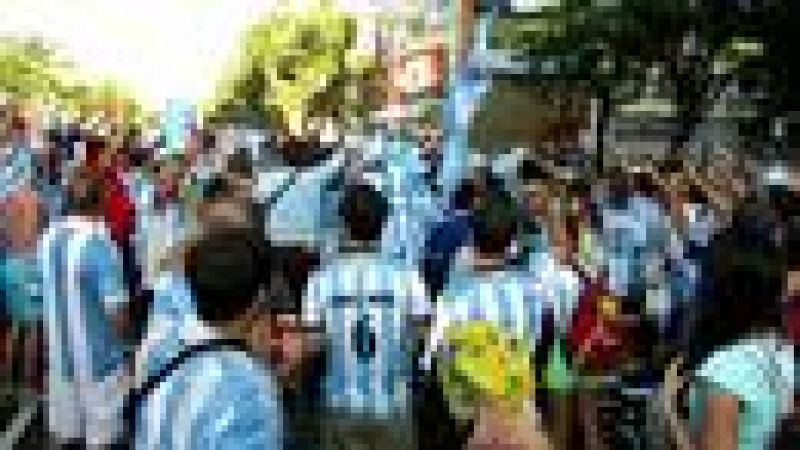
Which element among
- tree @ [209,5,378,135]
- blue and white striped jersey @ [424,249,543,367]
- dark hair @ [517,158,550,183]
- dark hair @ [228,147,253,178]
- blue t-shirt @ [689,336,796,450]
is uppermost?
tree @ [209,5,378,135]

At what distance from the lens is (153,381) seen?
9.00ft

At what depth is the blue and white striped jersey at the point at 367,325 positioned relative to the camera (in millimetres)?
2768

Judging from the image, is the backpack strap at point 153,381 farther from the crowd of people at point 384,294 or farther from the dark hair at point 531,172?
the dark hair at point 531,172

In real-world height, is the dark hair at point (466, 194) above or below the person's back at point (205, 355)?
above

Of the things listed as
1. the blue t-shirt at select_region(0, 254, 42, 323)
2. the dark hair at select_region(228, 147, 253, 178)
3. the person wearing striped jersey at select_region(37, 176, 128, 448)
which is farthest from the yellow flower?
the blue t-shirt at select_region(0, 254, 42, 323)

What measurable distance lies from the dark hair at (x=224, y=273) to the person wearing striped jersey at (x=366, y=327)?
0.13 m

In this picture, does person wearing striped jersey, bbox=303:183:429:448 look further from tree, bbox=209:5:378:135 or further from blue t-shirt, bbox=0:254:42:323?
blue t-shirt, bbox=0:254:42:323

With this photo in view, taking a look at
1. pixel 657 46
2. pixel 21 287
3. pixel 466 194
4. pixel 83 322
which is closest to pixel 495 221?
pixel 466 194

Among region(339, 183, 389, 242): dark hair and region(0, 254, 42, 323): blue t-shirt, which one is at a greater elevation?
region(339, 183, 389, 242): dark hair

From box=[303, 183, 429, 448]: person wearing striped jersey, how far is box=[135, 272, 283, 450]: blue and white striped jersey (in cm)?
17

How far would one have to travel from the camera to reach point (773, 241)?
2795 mm

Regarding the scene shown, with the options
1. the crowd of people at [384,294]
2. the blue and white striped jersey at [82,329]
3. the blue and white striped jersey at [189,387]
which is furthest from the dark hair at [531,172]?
the blue and white striped jersey at [82,329]

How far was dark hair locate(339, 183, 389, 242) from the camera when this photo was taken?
2.76 m

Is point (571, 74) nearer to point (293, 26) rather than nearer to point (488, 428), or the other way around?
point (293, 26)
